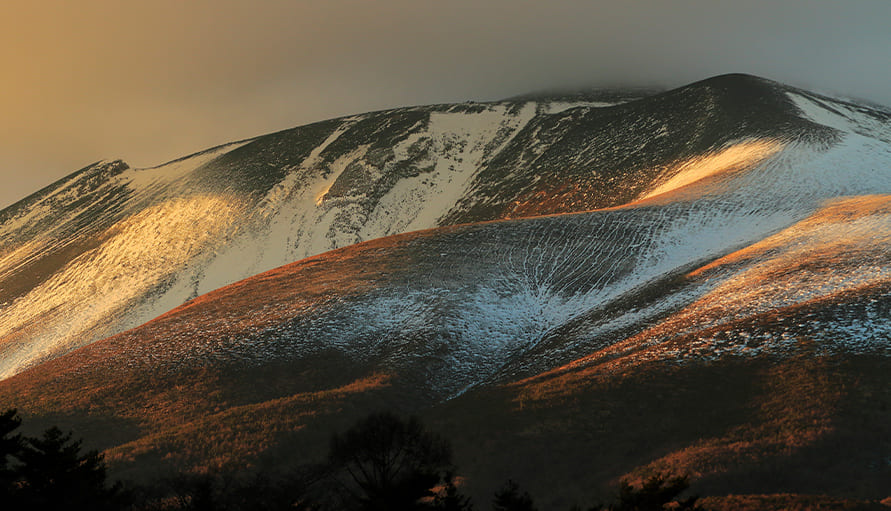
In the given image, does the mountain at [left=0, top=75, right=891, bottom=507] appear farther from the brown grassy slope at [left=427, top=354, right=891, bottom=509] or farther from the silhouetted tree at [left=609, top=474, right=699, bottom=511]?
the silhouetted tree at [left=609, top=474, right=699, bottom=511]

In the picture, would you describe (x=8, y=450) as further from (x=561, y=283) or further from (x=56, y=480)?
(x=561, y=283)

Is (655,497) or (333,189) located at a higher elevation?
(333,189)

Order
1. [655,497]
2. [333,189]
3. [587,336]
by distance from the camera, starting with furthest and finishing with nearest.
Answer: [333,189] → [587,336] → [655,497]

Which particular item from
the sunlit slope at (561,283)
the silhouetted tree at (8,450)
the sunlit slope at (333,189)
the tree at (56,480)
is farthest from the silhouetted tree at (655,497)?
the sunlit slope at (333,189)

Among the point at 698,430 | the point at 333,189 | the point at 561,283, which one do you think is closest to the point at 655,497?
the point at 698,430

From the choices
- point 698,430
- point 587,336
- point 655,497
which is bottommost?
point 698,430

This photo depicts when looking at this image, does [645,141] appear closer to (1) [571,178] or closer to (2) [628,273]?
(1) [571,178]

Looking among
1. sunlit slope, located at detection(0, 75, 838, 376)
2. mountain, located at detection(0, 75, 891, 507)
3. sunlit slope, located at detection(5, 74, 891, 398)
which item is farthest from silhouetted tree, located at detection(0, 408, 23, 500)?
sunlit slope, located at detection(0, 75, 838, 376)
